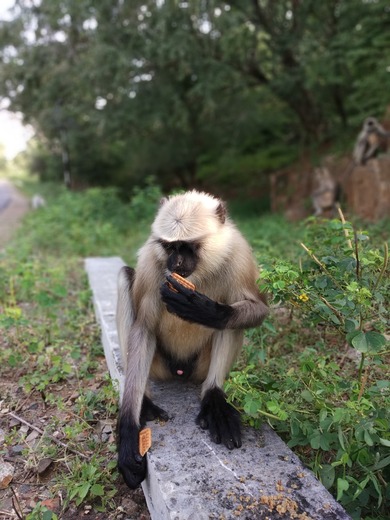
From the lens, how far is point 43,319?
4.31 metres

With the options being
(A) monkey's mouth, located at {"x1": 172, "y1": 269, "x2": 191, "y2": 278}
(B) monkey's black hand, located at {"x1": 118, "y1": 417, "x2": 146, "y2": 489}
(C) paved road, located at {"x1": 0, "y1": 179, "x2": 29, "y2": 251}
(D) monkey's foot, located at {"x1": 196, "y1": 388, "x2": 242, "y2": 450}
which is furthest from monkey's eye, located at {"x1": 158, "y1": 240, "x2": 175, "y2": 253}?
(C) paved road, located at {"x1": 0, "y1": 179, "x2": 29, "y2": 251}

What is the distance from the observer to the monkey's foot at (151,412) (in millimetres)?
2467

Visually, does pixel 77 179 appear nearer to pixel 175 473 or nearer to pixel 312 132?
pixel 312 132

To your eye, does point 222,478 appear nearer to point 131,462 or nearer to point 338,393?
point 131,462

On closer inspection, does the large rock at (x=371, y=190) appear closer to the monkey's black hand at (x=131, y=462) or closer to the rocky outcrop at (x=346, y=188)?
the rocky outcrop at (x=346, y=188)

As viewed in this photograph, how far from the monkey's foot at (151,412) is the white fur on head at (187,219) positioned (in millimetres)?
838

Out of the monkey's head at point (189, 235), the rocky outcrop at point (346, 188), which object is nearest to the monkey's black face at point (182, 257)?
the monkey's head at point (189, 235)

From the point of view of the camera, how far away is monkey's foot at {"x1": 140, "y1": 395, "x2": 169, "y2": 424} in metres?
2.47

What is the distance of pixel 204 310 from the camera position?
226 centimetres

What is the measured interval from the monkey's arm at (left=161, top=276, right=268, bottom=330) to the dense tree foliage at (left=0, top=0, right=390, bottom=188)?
297 inches

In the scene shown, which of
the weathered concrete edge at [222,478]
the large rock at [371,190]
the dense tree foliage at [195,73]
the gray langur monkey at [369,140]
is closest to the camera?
the weathered concrete edge at [222,478]

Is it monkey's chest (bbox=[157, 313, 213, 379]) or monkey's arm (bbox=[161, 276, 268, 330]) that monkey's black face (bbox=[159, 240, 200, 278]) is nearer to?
monkey's arm (bbox=[161, 276, 268, 330])

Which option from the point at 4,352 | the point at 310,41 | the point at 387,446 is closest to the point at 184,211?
the point at 387,446

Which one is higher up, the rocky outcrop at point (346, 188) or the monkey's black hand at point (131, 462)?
the rocky outcrop at point (346, 188)
